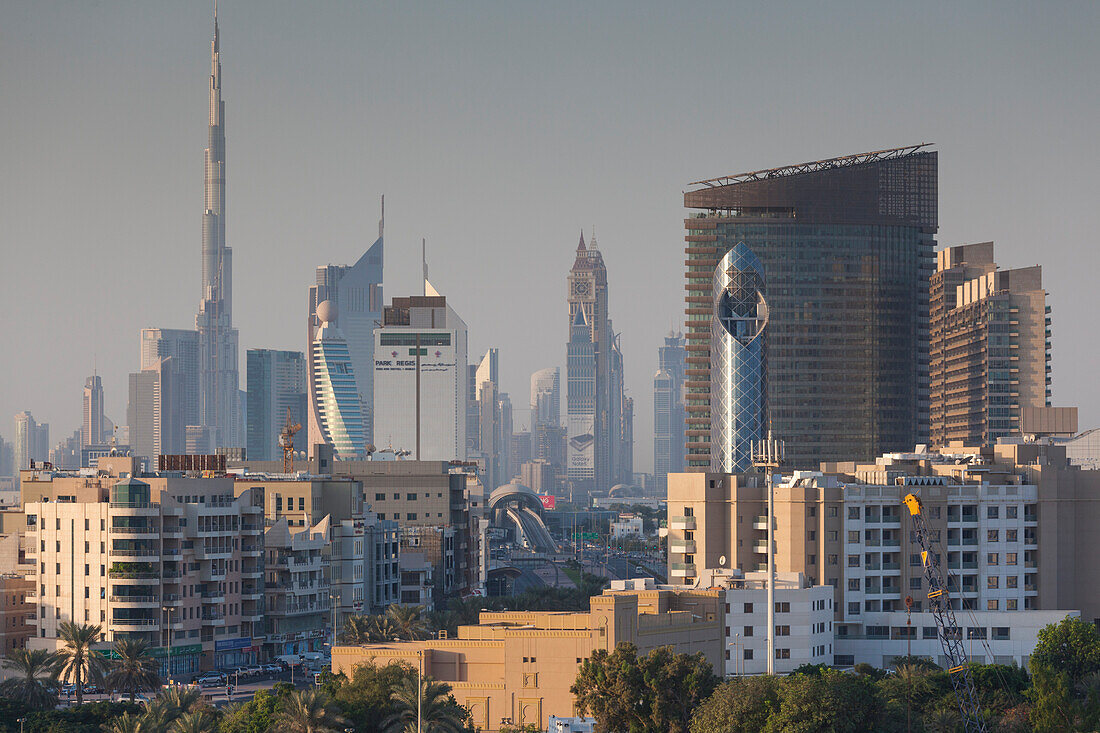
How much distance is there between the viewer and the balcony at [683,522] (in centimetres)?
18638

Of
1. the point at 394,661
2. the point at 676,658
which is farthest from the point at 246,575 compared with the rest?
the point at 676,658

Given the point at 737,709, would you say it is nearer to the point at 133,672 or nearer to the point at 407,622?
the point at 133,672

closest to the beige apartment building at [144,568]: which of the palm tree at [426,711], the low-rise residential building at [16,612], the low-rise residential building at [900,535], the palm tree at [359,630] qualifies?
the low-rise residential building at [16,612]

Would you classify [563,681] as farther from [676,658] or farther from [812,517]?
[812,517]

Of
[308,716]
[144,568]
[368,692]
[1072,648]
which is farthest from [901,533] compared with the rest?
[308,716]

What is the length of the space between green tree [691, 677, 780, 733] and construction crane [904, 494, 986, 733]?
16.3 metres

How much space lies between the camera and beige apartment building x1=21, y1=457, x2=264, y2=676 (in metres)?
183

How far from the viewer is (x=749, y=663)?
157 m

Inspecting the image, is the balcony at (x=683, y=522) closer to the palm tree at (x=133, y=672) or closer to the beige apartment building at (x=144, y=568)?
the beige apartment building at (x=144, y=568)

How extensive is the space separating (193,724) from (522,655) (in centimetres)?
2379

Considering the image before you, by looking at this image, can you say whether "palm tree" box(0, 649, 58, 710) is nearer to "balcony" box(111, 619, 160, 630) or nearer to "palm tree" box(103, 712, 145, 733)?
"palm tree" box(103, 712, 145, 733)

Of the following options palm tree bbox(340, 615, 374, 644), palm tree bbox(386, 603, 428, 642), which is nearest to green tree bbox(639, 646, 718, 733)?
palm tree bbox(386, 603, 428, 642)

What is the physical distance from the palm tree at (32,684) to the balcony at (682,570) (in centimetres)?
6289

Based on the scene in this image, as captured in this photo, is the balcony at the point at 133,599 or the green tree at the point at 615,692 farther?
the balcony at the point at 133,599
